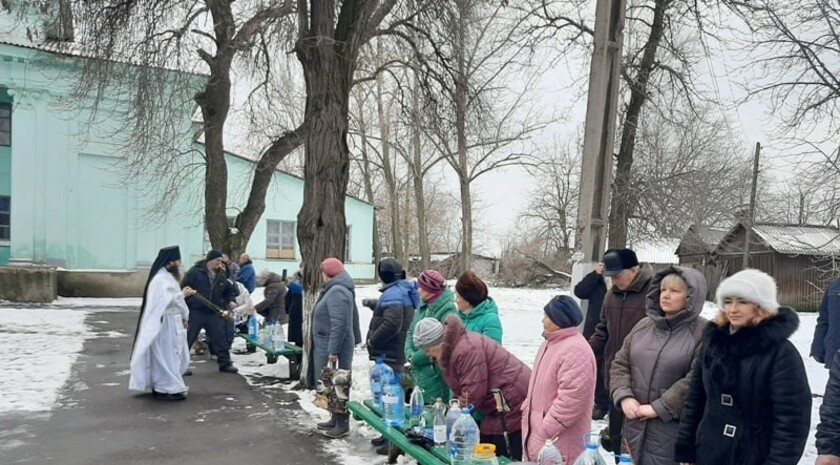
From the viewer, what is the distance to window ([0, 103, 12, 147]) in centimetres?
2112

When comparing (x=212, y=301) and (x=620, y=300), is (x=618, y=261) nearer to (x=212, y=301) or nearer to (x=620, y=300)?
(x=620, y=300)

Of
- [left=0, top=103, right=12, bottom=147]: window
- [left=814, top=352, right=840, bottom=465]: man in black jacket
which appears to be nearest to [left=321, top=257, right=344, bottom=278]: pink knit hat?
[left=814, top=352, right=840, bottom=465]: man in black jacket

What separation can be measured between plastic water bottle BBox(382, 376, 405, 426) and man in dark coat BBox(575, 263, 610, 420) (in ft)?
7.30

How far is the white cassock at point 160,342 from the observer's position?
7750mm

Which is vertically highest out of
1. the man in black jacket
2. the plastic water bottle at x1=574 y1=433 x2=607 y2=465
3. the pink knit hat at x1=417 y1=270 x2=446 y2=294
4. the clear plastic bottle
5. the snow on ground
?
the pink knit hat at x1=417 y1=270 x2=446 y2=294

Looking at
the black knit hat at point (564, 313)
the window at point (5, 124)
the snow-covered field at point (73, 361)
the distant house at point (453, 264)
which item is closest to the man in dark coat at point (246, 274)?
the snow-covered field at point (73, 361)

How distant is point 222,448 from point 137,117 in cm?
698

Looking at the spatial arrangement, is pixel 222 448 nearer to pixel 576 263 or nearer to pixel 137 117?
pixel 576 263

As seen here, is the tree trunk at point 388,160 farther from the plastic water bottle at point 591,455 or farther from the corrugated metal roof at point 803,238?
the plastic water bottle at point 591,455

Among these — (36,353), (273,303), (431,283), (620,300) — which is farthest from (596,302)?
(36,353)

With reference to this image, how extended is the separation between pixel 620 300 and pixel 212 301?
256 inches

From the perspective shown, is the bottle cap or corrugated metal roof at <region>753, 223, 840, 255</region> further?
corrugated metal roof at <region>753, 223, 840, 255</region>

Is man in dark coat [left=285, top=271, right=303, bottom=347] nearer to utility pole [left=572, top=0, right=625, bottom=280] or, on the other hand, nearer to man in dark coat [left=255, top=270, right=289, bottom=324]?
man in dark coat [left=255, top=270, right=289, bottom=324]

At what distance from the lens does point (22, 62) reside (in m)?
20.0
